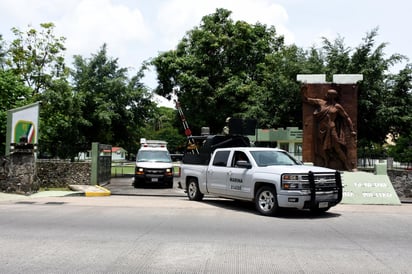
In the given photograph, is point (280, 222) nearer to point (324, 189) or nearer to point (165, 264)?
point (324, 189)

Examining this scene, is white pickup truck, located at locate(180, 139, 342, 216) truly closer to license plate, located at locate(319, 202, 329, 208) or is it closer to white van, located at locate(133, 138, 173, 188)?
license plate, located at locate(319, 202, 329, 208)

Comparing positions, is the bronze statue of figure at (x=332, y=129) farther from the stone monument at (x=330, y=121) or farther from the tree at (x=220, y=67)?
the tree at (x=220, y=67)

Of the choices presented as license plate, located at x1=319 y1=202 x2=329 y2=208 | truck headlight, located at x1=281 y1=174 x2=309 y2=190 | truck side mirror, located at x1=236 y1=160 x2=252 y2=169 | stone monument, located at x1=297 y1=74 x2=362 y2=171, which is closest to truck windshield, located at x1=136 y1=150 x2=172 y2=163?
stone monument, located at x1=297 y1=74 x2=362 y2=171

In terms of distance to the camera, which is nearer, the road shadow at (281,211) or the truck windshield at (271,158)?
the road shadow at (281,211)

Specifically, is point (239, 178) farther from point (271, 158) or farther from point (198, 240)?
point (198, 240)

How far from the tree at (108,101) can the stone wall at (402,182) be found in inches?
623

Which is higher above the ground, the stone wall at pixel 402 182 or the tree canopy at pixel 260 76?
the tree canopy at pixel 260 76

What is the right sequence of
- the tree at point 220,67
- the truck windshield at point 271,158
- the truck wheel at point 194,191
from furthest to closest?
the tree at point 220,67, the truck wheel at point 194,191, the truck windshield at point 271,158

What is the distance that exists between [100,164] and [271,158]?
34.9 feet

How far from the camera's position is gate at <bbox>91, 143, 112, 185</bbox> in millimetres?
19719

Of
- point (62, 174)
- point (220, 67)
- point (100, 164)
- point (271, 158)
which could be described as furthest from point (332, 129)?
point (220, 67)

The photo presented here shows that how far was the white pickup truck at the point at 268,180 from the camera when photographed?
35.9ft

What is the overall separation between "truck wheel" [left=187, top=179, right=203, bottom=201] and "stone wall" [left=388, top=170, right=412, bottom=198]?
7829mm

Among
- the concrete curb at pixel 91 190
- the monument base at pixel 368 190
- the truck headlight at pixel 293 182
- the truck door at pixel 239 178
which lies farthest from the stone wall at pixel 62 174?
the truck headlight at pixel 293 182
